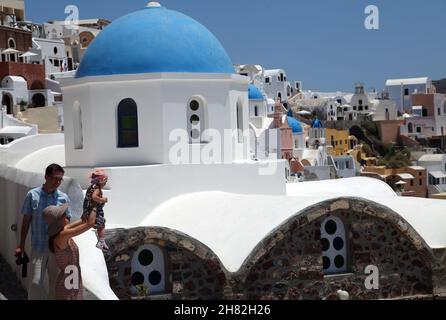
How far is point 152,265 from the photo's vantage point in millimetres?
8625

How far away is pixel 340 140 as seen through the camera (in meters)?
65.2

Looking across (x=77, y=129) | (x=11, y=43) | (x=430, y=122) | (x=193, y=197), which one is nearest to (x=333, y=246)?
(x=193, y=197)

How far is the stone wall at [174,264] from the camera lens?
26.8 feet

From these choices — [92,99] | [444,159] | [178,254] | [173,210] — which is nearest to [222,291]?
[178,254]

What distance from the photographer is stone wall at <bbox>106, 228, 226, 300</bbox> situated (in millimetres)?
8180

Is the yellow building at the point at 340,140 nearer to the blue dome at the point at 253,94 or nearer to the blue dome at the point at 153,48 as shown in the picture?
the blue dome at the point at 253,94

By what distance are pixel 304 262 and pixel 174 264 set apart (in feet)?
5.63

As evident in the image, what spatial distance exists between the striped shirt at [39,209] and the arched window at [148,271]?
7.25ft

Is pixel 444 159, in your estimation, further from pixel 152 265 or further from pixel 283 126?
pixel 152 265

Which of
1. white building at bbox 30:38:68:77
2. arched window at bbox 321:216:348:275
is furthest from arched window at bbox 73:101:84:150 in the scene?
white building at bbox 30:38:68:77

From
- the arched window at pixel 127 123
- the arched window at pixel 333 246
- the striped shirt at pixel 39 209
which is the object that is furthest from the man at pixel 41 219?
the arched window at pixel 127 123

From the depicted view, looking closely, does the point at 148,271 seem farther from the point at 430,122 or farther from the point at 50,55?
the point at 430,122

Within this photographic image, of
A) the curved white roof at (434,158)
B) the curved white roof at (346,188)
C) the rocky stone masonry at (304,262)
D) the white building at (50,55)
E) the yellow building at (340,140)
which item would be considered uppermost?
the white building at (50,55)
